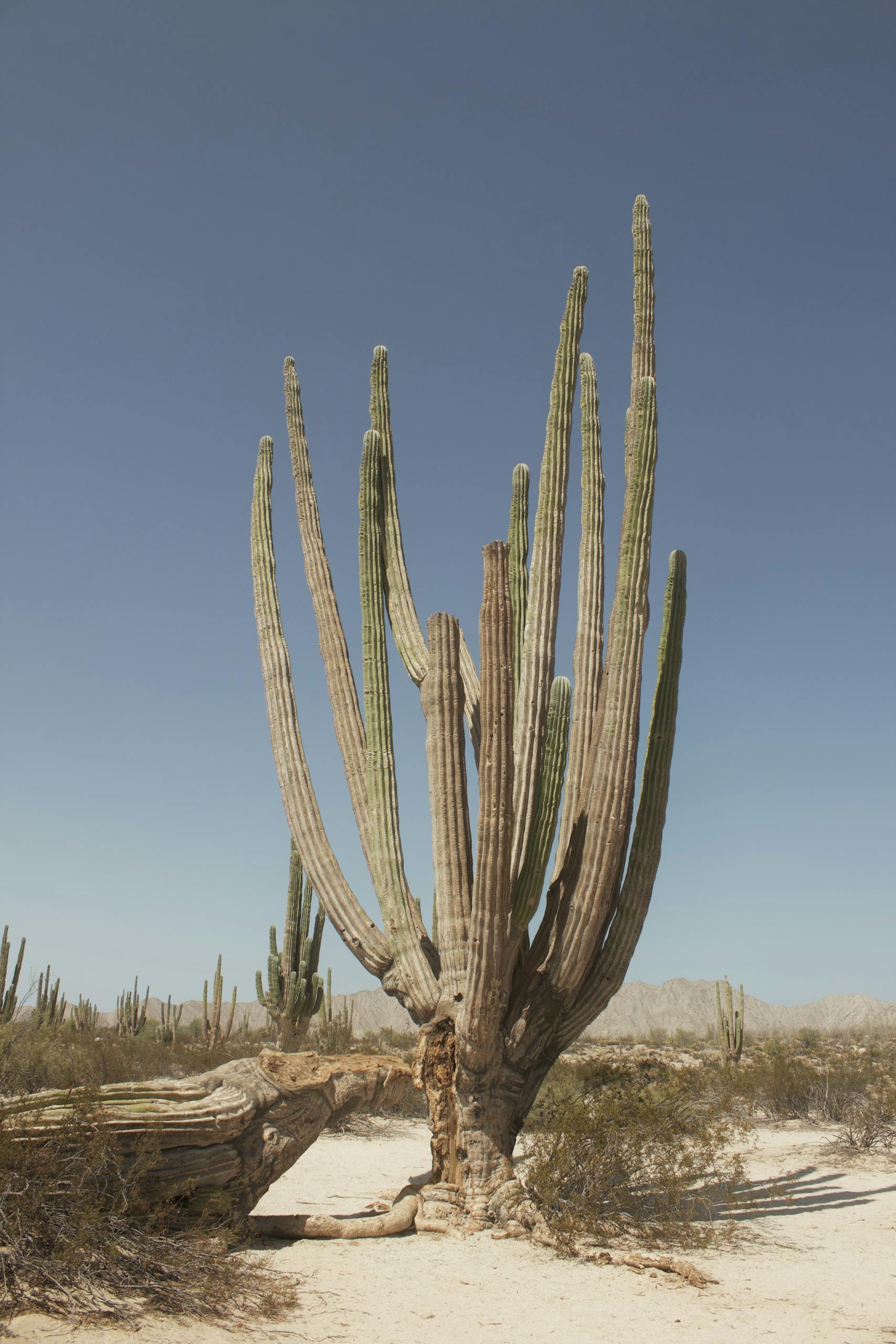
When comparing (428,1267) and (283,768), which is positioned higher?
(283,768)

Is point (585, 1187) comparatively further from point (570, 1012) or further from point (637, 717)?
point (637, 717)

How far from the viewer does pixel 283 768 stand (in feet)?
26.2

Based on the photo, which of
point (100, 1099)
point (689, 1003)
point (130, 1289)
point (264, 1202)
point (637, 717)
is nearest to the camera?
point (130, 1289)

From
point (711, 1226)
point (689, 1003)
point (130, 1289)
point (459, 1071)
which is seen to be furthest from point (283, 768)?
point (689, 1003)

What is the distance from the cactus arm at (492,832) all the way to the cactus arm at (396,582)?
1.28m

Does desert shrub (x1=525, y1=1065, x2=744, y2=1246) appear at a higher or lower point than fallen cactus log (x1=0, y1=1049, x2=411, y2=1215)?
lower

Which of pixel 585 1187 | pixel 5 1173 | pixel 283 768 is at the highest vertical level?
pixel 283 768

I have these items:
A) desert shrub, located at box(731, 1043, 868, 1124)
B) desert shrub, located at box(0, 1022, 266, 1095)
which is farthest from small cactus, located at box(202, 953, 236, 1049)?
desert shrub, located at box(731, 1043, 868, 1124)

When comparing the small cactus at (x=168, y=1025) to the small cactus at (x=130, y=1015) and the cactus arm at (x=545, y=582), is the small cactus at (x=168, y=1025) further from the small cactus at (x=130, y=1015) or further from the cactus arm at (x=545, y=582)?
the cactus arm at (x=545, y=582)

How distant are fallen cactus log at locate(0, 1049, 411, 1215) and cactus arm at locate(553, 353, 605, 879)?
2382 mm

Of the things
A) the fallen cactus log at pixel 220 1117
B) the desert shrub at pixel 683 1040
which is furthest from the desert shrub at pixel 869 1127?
the desert shrub at pixel 683 1040

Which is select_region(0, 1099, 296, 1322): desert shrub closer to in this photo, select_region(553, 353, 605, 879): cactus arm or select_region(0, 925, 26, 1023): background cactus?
Answer: select_region(553, 353, 605, 879): cactus arm

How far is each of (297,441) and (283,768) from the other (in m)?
3.41

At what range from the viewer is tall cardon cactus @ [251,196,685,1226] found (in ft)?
20.7
